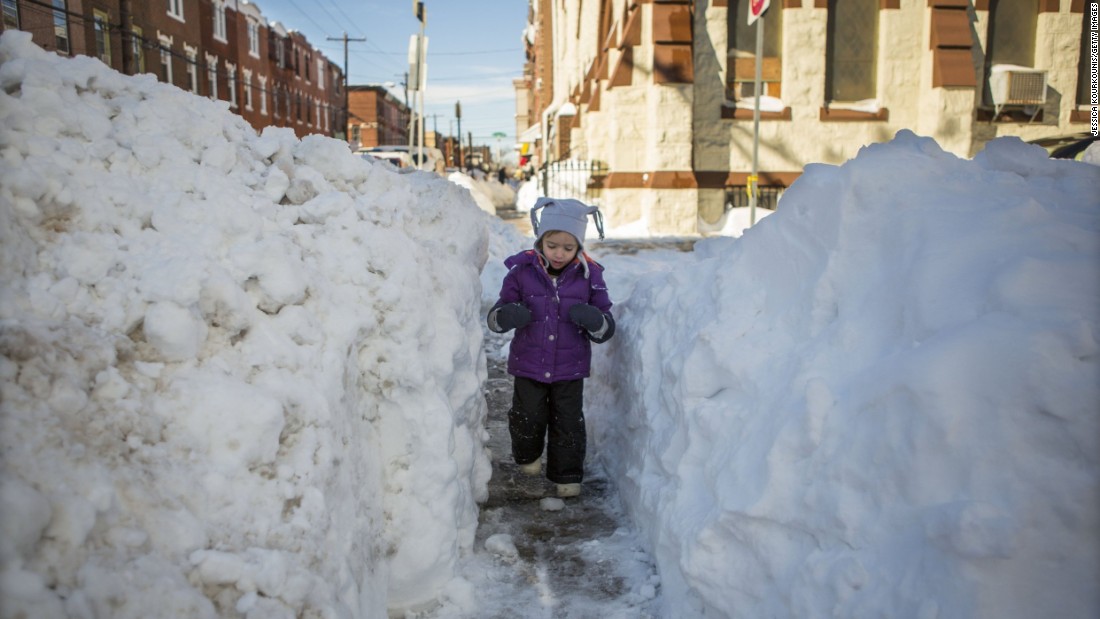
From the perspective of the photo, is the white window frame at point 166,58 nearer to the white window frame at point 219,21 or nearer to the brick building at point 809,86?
the white window frame at point 219,21

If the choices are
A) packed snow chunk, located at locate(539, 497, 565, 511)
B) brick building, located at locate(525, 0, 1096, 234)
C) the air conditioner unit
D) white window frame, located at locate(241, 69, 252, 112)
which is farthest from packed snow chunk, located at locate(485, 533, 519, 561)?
white window frame, located at locate(241, 69, 252, 112)

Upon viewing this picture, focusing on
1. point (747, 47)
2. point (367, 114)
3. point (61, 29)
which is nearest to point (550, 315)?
point (747, 47)

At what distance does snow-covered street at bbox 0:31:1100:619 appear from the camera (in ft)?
4.83

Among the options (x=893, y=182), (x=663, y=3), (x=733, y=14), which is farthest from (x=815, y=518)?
(x=733, y=14)

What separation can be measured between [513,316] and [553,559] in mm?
1196

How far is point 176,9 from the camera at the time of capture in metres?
23.5

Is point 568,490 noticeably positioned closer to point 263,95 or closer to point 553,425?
point 553,425

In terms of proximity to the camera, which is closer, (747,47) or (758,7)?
(758,7)

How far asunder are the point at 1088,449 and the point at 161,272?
2.33 meters

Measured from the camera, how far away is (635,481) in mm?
3162

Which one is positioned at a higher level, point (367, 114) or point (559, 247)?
point (367, 114)

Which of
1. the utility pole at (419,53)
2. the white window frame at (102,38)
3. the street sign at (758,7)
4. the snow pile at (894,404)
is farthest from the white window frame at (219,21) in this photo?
the snow pile at (894,404)

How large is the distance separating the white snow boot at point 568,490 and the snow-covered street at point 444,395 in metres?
0.21

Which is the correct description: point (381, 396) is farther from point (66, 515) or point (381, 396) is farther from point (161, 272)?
point (66, 515)
